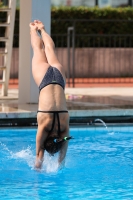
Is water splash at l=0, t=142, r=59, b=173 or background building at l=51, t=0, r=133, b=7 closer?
water splash at l=0, t=142, r=59, b=173

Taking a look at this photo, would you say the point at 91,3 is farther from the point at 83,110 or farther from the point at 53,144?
the point at 53,144

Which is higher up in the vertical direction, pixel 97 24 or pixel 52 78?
pixel 97 24

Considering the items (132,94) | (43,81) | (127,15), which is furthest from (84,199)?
(127,15)

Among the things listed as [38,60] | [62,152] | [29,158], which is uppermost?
[38,60]

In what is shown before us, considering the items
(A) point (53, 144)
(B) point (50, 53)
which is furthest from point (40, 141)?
(B) point (50, 53)

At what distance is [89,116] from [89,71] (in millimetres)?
9569

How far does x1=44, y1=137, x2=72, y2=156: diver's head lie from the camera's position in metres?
6.39

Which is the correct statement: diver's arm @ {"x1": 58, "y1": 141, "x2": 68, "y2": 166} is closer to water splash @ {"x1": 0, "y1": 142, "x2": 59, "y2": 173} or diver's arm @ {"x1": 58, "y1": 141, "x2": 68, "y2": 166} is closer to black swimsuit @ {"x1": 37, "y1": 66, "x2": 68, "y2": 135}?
water splash @ {"x1": 0, "y1": 142, "x2": 59, "y2": 173}

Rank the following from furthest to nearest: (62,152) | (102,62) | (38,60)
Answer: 1. (102,62)
2. (38,60)
3. (62,152)

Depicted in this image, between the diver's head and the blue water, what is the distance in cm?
24

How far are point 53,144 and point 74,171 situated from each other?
0.78 m

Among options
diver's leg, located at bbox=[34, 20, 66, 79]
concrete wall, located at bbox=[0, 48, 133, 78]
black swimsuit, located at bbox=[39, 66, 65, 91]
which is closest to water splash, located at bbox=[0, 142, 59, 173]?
black swimsuit, located at bbox=[39, 66, 65, 91]

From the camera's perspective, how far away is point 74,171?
7.05m

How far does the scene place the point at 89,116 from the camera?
10188 millimetres
